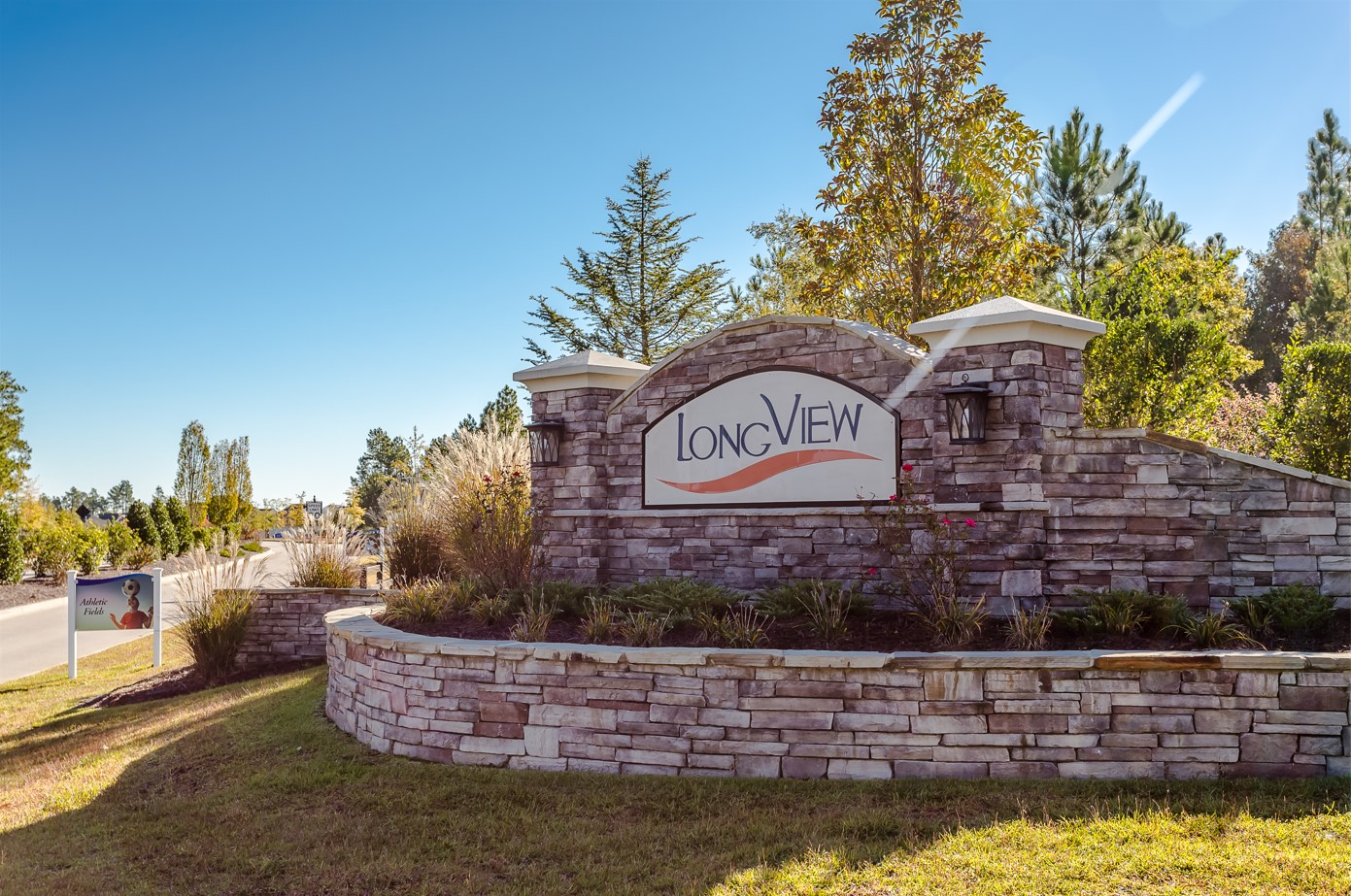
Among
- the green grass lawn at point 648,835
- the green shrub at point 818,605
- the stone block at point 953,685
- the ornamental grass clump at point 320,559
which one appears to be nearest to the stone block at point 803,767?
the green grass lawn at point 648,835

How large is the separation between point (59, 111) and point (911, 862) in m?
11.2

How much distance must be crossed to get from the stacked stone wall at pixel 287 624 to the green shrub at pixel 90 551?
13.8 meters

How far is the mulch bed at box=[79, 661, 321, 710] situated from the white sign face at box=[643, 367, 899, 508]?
185 inches

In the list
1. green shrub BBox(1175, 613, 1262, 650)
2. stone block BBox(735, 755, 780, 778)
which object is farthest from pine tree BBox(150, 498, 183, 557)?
green shrub BBox(1175, 613, 1262, 650)

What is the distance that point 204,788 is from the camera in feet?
17.3

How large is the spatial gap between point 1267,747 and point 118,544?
2500cm

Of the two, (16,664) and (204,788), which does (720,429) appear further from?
(16,664)

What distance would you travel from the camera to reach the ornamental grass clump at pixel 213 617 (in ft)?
29.6

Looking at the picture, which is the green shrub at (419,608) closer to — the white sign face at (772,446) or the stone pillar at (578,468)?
the stone pillar at (578,468)

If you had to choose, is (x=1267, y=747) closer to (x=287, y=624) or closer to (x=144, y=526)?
(x=287, y=624)

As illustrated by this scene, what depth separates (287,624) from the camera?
9.40m

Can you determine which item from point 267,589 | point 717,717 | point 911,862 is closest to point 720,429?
point 717,717

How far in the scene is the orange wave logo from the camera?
6.21 meters

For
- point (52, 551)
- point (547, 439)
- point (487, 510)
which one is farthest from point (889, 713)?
point (52, 551)
